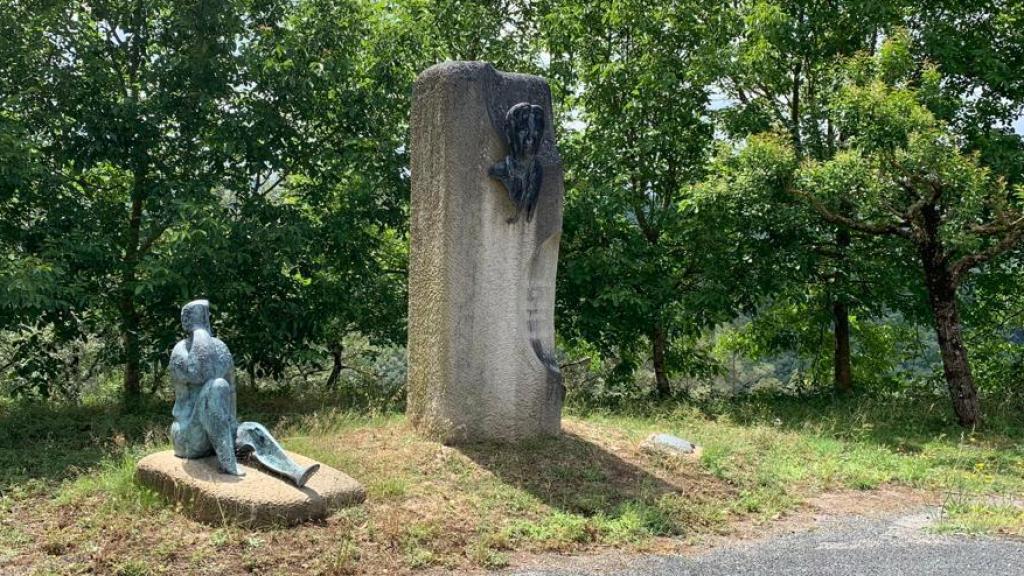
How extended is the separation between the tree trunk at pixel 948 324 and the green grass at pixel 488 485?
34 cm

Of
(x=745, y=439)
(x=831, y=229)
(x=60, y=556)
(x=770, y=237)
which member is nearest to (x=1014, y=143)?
(x=831, y=229)

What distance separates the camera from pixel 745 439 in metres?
9.30

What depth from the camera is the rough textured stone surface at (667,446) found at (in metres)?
8.23

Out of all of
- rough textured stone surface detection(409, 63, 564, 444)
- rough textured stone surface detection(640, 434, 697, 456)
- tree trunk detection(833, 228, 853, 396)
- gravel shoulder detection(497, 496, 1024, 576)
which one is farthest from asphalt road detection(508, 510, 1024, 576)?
tree trunk detection(833, 228, 853, 396)

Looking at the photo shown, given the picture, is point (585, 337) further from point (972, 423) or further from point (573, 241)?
point (972, 423)

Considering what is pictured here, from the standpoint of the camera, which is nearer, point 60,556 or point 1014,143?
point 60,556

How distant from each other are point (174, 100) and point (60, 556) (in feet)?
22.6

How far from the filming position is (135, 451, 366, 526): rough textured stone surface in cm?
573

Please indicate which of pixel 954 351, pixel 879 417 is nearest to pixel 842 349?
pixel 879 417

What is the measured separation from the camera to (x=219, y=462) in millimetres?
6180

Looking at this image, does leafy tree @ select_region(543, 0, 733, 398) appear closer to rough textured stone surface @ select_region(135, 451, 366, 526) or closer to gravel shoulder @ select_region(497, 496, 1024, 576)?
gravel shoulder @ select_region(497, 496, 1024, 576)

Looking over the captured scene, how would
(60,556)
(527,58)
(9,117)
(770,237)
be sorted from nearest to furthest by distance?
(60,556), (9,117), (770,237), (527,58)

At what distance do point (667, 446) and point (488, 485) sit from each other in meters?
2.11

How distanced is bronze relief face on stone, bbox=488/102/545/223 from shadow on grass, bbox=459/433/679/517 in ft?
6.80
